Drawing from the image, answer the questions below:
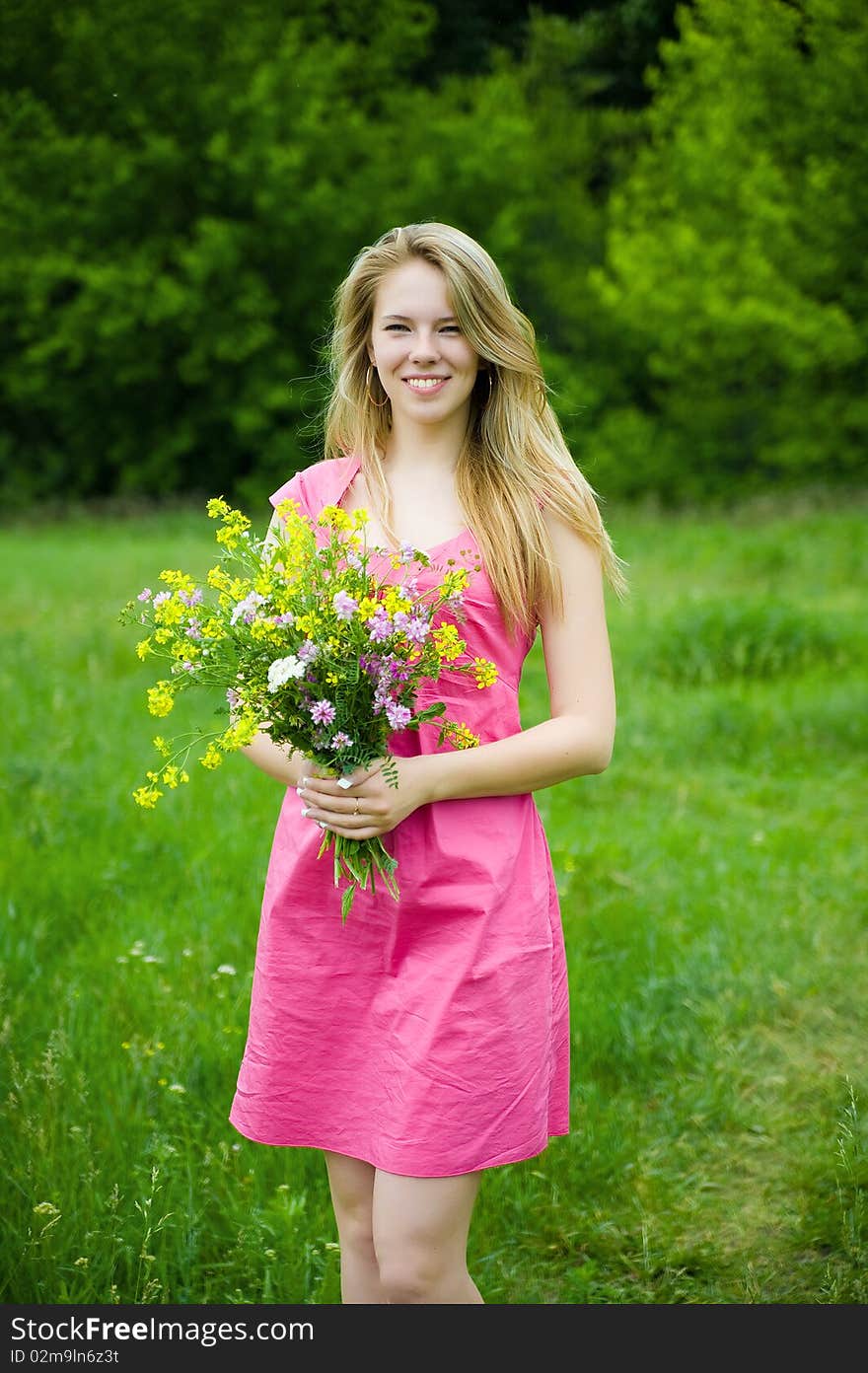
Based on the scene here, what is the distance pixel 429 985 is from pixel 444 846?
220 mm

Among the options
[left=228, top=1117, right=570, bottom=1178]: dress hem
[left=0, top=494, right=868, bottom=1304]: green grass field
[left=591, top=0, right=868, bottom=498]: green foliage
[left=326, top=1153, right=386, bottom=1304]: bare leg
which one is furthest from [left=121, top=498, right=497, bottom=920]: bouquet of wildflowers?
[left=591, top=0, right=868, bottom=498]: green foliage

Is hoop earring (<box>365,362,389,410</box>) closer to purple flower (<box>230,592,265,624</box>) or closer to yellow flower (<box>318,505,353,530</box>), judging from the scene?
yellow flower (<box>318,505,353,530</box>)

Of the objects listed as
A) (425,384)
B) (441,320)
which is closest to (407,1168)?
(425,384)

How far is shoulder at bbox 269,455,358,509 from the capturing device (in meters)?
2.39

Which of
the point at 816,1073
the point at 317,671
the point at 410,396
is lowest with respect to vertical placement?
the point at 816,1073

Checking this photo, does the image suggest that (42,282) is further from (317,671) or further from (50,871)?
(317,671)

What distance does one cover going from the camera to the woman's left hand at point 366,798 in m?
2.01

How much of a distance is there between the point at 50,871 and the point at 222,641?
285 centimetres

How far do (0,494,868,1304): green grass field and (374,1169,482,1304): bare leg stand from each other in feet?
2.36

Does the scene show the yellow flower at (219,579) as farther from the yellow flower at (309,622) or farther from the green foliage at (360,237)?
the green foliage at (360,237)

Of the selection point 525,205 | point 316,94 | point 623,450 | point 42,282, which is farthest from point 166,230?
point 623,450

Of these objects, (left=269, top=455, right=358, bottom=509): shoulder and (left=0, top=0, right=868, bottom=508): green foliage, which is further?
(left=0, top=0, right=868, bottom=508): green foliage

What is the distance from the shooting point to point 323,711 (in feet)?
6.15

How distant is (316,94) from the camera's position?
18.5 m
